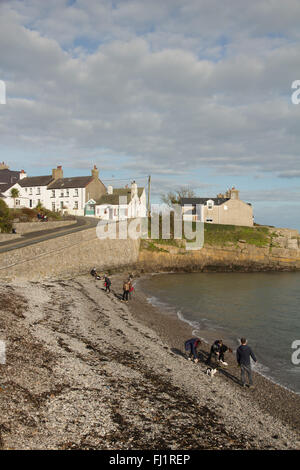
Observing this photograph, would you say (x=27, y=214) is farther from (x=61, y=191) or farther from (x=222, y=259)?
(x=222, y=259)

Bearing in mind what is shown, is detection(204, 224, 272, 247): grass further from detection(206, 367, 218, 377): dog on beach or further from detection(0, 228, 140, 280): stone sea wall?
detection(206, 367, 218, 377): dog on beach

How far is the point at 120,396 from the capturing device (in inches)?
421

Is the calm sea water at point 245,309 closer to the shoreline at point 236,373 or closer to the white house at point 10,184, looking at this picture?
the shoreline at point 236,373

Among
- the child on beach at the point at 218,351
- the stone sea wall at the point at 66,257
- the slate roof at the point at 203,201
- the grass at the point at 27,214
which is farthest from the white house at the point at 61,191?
the child on beach at the point at 218,351

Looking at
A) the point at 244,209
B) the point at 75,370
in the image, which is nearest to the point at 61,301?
the point at 75,370

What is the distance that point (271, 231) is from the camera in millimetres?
62438

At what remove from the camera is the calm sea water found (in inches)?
681

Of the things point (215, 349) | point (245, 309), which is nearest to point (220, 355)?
point (215, 349)

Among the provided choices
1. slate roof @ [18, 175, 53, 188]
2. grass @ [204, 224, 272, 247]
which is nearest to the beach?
grass @ [204, 224, 272, 247]

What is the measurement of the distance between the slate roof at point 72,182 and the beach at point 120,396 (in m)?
50.7

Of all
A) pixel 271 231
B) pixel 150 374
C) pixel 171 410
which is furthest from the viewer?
pixel 271 231
